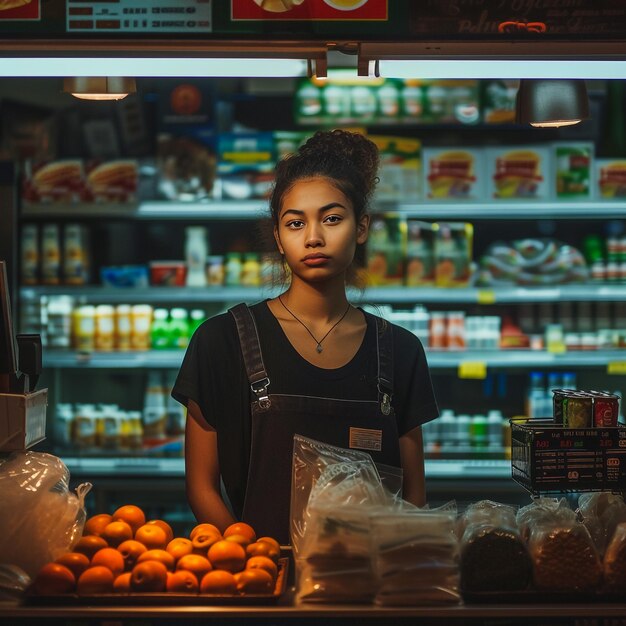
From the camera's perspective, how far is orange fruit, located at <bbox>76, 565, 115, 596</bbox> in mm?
1589

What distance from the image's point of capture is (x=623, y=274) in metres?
4.43

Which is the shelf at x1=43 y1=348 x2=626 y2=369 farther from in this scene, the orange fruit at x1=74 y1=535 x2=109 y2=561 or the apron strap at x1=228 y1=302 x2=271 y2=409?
the orange fruit at x1=74 y1=535 x2=109 y2=561

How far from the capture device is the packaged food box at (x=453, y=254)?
4426 millimetres

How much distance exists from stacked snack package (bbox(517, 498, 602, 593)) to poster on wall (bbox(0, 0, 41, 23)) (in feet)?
4.74

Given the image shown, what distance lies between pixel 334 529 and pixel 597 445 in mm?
600

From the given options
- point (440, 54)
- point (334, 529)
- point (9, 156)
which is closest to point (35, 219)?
point (9, 156)

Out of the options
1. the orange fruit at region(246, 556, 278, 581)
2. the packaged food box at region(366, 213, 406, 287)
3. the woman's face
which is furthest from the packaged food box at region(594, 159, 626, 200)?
the orange fruit at region(246, 556, 278, 581)

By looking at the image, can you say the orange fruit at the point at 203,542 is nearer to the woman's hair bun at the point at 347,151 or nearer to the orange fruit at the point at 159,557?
the orange fruit at the point at 159,557

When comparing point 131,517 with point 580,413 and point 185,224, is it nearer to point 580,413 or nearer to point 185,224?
point 580,413

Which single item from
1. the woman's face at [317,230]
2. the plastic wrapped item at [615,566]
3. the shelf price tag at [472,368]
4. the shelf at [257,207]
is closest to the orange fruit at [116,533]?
the woman's face at [317,230]

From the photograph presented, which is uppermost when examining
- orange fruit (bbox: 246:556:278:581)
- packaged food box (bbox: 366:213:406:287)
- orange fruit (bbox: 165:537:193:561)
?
packaged food box (bbox: 366:213:406:287)

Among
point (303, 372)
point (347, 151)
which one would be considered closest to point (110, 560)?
point (303, 372)

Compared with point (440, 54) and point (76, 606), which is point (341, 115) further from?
point (76, 606)

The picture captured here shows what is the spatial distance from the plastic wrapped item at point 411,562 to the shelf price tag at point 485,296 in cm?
285
